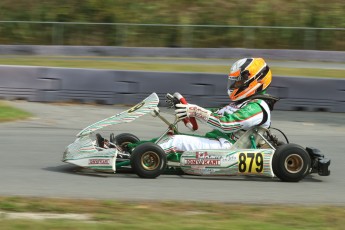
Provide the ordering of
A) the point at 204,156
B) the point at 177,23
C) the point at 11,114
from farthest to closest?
the point at 177,23, the point at 11,114, the point at 204,156

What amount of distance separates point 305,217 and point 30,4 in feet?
80.3

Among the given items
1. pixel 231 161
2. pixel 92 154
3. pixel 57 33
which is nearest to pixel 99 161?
pixel 92 154

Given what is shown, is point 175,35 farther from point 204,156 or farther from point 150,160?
point 150,160

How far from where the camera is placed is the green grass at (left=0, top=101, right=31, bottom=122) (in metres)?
11.1

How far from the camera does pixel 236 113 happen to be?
727 cm

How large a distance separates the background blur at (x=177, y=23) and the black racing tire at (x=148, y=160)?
16.8 metres

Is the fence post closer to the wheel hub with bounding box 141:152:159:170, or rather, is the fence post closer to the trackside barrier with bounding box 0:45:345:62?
the trackside barrier with bounding box 0:45:345:62

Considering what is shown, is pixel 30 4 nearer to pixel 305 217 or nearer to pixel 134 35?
pixel 134 35

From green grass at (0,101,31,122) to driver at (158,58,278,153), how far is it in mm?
4424

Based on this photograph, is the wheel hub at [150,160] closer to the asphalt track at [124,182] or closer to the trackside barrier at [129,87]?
the asphalt track at [124,182]

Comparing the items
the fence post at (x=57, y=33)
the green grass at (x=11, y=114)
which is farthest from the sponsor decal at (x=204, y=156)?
the fence post at (x=57, y=33)

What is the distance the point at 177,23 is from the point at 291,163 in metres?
20.6

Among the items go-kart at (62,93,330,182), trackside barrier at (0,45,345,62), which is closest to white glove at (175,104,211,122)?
go-kart at (62,93,330,182)

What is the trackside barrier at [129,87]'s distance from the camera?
12984mm
